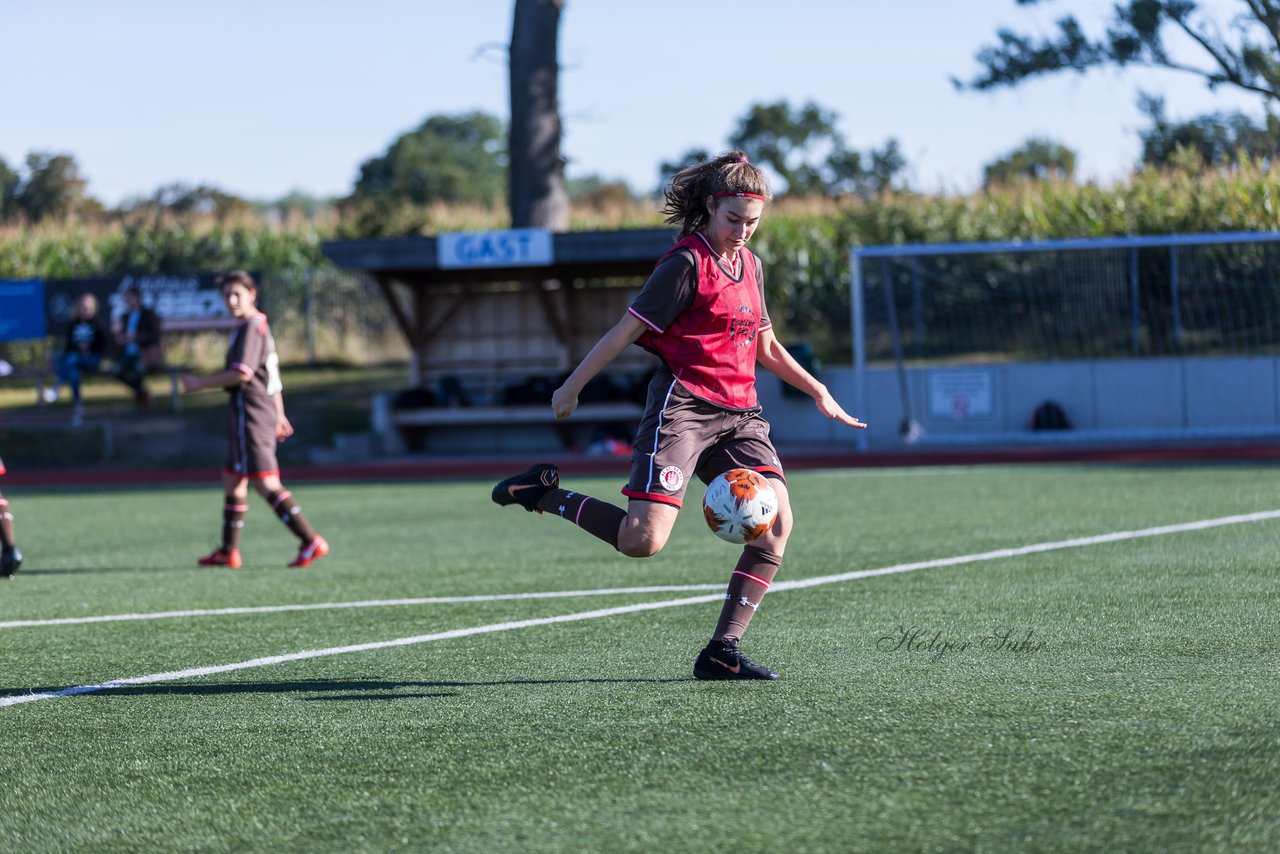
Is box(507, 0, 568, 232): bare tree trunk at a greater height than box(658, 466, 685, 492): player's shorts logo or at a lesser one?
greater

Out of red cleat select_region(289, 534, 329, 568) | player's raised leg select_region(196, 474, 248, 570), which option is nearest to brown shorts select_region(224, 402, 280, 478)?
player's raised leg select_region(196, 474, 248, 570)

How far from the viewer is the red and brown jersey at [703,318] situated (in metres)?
5.30

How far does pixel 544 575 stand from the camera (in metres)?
8.66

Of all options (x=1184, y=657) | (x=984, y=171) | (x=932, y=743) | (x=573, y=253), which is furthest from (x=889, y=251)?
(x=932, y=743)

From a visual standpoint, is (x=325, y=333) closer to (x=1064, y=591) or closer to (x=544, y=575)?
(x=544, y=575)

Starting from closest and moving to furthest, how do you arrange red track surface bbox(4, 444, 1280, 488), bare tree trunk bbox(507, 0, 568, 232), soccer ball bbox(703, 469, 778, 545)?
soccer ball bbox(703, 469, 778, 545)
red track surface bbox(4, 444, 1280, 488)
bare tree trunk bbox(507, 0, 568, 232)

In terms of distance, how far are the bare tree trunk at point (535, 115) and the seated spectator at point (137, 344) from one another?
6297 millimetres

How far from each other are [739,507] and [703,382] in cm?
52

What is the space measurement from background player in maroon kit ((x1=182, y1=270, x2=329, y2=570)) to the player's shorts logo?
4.94 m

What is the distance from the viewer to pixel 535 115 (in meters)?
25.0

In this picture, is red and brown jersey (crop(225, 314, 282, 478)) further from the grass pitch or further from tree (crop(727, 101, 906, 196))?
tree (crop(727, 101, 906, 196))

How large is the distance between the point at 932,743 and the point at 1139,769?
58 centimetres

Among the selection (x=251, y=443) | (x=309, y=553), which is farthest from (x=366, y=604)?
(x=251, y=443)
